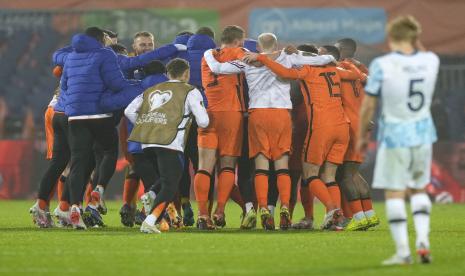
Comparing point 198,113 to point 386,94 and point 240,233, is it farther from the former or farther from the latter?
point 386,94

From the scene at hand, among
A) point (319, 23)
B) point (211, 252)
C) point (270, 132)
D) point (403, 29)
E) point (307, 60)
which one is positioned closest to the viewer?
point (403, 29)

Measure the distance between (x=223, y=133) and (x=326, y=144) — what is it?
1.20 metres

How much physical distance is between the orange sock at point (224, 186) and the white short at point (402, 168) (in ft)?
14.2

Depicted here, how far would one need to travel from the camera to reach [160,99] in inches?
503

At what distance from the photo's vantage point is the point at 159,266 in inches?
359

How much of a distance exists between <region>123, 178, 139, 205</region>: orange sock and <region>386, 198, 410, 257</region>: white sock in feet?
18.2

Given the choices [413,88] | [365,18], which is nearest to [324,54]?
[413,88]

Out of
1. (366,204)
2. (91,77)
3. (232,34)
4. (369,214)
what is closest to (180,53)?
(232,34)

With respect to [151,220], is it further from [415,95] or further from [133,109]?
[415,95]

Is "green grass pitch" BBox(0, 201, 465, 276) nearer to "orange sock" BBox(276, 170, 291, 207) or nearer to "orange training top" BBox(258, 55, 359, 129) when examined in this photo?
"orange sock" BBox(276, 170, 291, 207)

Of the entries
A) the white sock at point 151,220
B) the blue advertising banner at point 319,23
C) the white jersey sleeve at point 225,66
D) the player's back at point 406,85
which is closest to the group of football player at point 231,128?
the white jersey sleeve at point 225,66

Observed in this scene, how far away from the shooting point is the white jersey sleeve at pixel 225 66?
1347 cm

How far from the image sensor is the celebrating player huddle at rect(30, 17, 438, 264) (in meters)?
12.9

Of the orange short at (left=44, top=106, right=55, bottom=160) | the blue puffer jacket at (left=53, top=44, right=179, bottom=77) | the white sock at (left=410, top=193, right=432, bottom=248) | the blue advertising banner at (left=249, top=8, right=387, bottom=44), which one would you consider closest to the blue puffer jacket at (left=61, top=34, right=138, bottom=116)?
the blue puffer jacket at (left=53, top=44, right=179, bottom=77)
